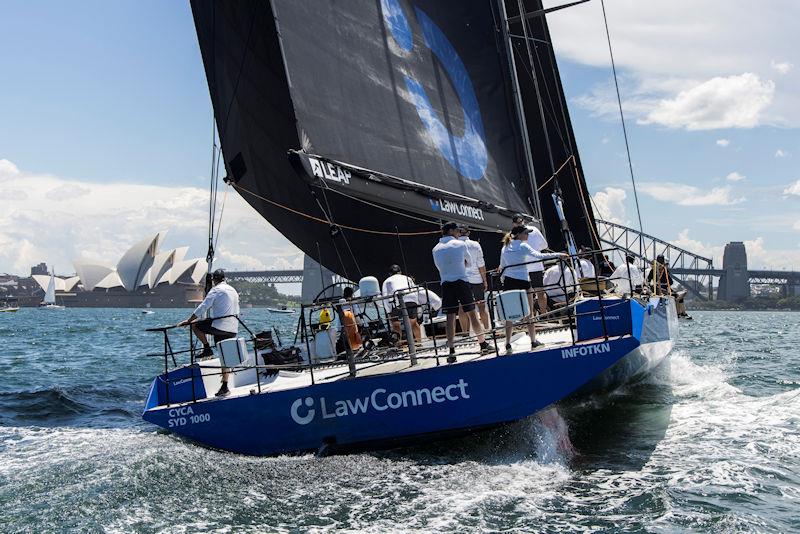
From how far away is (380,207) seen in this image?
11273 millimetres

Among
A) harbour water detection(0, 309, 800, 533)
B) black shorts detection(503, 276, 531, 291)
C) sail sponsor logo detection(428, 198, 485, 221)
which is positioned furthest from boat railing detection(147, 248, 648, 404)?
sail sponsor logo detection(428, 198, 485, 221)

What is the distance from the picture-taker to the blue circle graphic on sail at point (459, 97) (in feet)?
40.3

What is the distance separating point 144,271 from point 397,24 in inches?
4156

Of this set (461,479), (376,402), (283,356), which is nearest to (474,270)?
(376,402)

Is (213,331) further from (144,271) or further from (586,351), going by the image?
(144,271)

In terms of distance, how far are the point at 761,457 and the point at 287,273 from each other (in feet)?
556

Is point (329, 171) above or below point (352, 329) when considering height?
above

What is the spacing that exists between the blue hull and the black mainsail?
9.65 feet

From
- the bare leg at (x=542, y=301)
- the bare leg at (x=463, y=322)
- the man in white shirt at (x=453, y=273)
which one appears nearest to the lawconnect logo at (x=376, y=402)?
the man in white shirt at (x=453, y=273)

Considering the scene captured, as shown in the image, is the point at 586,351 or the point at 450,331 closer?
the point at 586,351

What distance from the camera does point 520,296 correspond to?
318 inches

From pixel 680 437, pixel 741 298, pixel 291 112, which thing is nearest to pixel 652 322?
pixel 680 437

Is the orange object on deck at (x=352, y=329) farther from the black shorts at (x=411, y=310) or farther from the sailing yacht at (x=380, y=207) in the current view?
the black shorts at (x=411, y=310)

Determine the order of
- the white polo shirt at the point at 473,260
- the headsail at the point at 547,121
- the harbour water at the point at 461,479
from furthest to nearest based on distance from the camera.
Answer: the headsail at the point at 547,121 → the white polo shirt at the point at 473,260 → the harbour water at the point at 461,479
